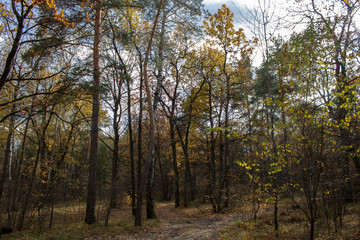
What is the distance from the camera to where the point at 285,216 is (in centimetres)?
873

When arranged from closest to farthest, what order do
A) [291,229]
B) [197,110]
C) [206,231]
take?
[291,229] → [206,231] → [197,110]

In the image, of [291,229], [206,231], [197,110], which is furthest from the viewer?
[197,110]

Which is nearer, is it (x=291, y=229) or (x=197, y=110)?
(x=291, y=229)

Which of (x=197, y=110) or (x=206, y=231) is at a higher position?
(x=197, y=110)

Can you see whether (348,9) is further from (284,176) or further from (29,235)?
(29,235)

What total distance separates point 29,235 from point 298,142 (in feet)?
28.4

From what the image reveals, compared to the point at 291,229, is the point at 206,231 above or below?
below

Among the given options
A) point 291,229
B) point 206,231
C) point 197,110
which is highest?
point 197,110

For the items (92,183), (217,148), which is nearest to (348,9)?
(217,148)

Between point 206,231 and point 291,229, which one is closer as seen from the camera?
point 291,229

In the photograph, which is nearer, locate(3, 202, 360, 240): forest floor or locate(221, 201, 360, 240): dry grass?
locate(221, 201, 360, 240): dry grass

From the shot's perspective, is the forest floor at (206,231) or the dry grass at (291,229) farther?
the forest floor at (206,231)

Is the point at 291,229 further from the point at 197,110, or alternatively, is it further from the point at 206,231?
the point at 197,110

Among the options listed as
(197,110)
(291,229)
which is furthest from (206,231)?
(197,110)
